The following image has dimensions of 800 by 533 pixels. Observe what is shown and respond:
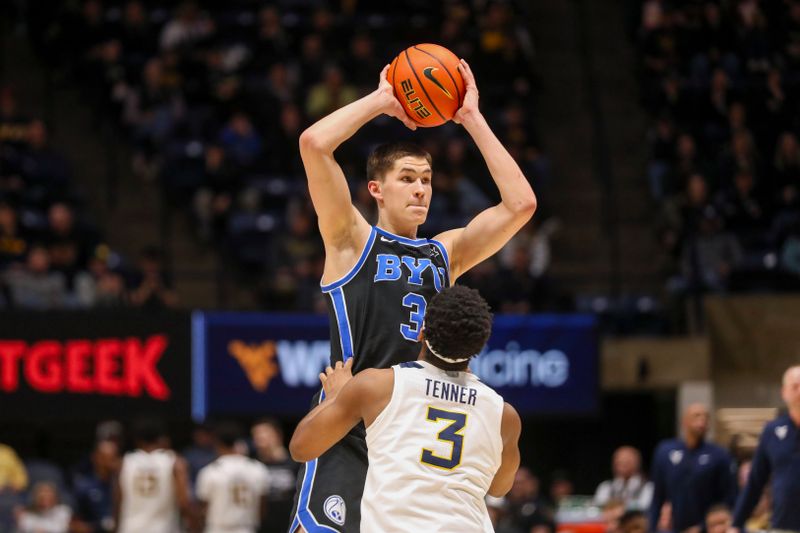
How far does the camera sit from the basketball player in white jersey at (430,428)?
477 cm

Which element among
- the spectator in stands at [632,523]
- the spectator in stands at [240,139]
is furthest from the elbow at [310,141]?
the spectator in stands at [240,139]

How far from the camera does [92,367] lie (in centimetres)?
1420

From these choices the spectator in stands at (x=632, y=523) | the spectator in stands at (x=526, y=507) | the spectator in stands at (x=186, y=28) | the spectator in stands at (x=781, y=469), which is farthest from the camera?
the spectator in stands at (x=186, y=28)

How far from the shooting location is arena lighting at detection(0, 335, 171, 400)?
1412cm

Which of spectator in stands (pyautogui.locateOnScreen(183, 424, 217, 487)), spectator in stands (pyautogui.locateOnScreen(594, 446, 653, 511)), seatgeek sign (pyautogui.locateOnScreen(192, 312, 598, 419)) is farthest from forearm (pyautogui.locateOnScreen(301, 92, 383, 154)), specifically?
spectator in stands (pyautogui.locateOnScreen(183, 424, 217, 487))

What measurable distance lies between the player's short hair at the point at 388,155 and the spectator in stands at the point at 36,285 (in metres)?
9.26

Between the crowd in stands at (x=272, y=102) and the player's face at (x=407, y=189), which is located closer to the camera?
the player's face at (x=407, y=189)

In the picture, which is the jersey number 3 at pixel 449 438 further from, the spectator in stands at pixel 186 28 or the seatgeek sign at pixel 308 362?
the spectator in stands at pixel 186 28

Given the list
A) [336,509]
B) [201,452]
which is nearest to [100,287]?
[201,452]

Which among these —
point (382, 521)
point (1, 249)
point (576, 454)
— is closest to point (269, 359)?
point (1, 249)

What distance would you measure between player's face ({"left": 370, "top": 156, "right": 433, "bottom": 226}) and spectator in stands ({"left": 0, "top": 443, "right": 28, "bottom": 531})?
904 cm

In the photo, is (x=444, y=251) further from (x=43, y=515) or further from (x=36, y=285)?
(x=36, y=285)

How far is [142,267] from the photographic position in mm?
A: 15398

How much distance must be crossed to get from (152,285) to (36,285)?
1.13 metres
